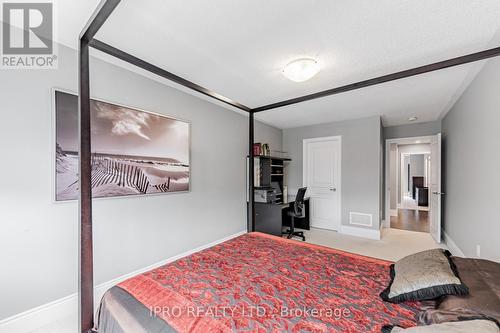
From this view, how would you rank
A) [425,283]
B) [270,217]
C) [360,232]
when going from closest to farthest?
[425,283] < [270,217] < [360,232]

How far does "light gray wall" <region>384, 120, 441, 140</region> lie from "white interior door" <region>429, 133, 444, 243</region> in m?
0.56

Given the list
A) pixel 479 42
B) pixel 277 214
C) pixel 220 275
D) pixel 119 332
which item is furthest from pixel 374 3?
pixel 277 214

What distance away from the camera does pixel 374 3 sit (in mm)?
1498

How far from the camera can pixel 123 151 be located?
7.72ft

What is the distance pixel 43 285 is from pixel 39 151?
113cm

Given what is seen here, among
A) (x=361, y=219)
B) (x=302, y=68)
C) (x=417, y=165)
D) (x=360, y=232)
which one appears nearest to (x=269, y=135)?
(x=361, y=219)

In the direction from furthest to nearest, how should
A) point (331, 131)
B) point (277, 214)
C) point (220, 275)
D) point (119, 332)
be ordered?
1. point (331, 131)
2. point (277, 214)
3. point (220, 275)
4. point (119, 332)

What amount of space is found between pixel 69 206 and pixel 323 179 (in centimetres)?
454

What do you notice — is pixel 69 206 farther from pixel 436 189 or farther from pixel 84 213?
pixel 436 189

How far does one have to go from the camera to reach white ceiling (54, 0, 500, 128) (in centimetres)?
154

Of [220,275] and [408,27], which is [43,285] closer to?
[220,275]

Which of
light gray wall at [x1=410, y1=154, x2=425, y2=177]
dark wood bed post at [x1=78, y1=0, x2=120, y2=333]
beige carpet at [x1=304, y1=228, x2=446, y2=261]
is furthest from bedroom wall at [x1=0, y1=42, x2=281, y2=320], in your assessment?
light gray wall at [x1=410, y1=154, x2=425, y2=177]

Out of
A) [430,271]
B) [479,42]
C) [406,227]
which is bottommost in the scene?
[406,227]

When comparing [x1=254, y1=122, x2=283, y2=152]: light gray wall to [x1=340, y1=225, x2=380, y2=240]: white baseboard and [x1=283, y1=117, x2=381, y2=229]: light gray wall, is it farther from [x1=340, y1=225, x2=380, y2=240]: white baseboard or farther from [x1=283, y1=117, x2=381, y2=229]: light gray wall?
[x1=340, y1=225, x2=380, y2=240]: white baseboard
